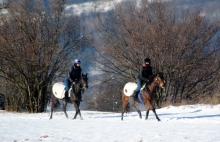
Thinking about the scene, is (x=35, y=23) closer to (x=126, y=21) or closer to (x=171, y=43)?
(x=126, y=21)

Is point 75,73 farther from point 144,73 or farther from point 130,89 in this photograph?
point 144,73

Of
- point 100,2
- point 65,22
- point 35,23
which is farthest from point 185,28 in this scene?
point 35,23

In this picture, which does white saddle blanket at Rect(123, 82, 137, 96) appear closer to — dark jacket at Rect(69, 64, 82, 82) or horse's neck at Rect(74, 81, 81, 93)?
horse's neck at Rect(74, 81, 81, 93)

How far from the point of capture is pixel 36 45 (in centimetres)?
3325

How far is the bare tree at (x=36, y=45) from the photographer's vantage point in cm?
3309

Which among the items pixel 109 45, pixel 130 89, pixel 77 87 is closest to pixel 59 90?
pixel 77 87

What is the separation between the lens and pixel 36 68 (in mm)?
34438

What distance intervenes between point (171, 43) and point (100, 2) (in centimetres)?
805

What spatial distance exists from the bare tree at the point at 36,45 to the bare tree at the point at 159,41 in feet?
14.3

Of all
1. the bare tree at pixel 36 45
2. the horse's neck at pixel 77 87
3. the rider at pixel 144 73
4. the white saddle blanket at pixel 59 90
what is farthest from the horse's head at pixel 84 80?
the bare tree at pixel 36 45

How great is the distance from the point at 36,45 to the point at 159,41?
36.5ft

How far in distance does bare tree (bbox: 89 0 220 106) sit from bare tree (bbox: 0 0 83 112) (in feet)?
14.3

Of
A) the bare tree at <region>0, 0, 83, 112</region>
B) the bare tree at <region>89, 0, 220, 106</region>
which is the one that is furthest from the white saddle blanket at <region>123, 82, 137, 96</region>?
the bare tree at <region>89, 0, 220, 106</region>

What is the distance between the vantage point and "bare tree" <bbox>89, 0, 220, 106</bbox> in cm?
3678
